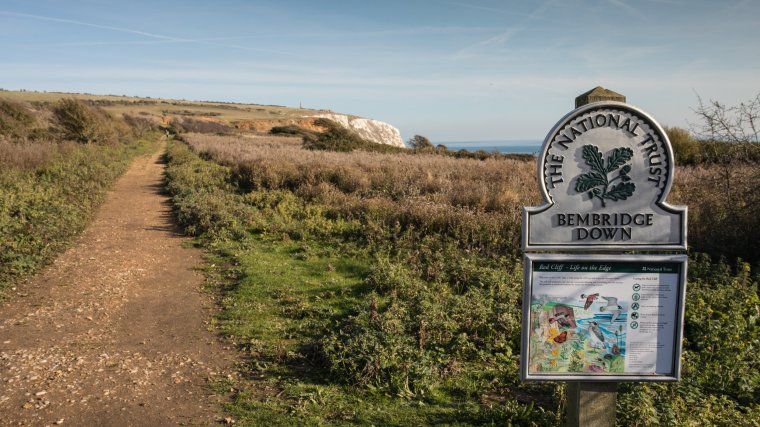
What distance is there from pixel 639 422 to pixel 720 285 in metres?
3.73

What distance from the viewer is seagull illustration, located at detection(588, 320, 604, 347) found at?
10.4ft

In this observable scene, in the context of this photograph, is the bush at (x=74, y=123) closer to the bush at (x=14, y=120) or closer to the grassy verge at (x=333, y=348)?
the bush at (x=14, y=120)

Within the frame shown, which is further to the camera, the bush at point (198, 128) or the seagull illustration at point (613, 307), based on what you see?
the bush at point (198, 128)

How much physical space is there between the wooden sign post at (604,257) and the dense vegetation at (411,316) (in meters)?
0.92

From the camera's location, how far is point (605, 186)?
3.14 meters

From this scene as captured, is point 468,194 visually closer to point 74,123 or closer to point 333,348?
point 333,348

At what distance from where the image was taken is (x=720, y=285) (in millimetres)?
6422

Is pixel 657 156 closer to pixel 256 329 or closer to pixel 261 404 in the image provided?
pixel 261 404

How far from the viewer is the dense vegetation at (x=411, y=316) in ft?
14.1

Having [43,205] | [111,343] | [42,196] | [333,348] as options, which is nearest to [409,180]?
[43,205]

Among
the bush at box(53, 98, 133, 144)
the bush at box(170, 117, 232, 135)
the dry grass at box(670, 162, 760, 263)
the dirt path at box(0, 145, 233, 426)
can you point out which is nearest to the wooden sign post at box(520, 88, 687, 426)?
the dirt path at box(0, 145, 233, 426)

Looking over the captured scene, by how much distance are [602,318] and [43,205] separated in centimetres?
1231

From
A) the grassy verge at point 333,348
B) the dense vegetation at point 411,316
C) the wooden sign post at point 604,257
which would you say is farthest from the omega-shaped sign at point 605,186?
the grassy verge at point 333,348

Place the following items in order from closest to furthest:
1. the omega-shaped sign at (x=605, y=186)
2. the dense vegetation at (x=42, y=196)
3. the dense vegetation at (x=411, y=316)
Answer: the omega-shaped sign at (x=605, y=186)
the dense vegetation at (x=411, y=316)
the dense vegetation at (x=42, y=196)
